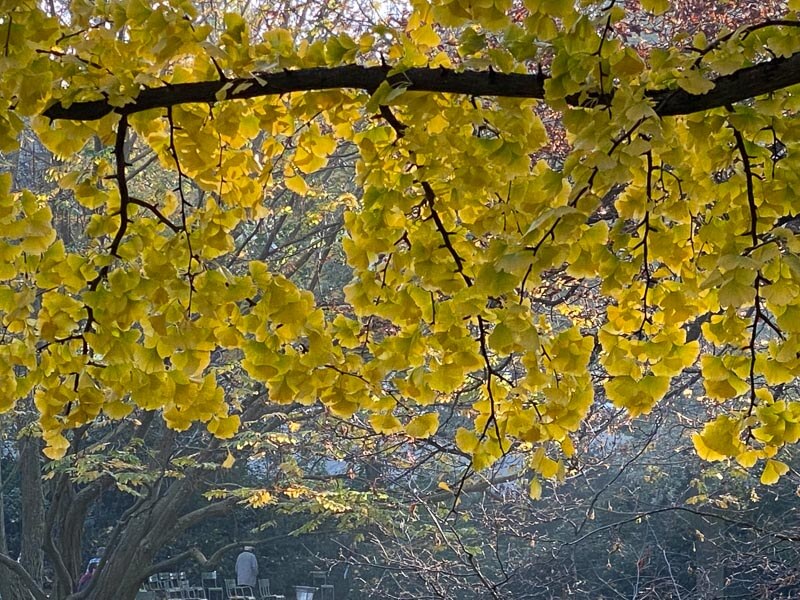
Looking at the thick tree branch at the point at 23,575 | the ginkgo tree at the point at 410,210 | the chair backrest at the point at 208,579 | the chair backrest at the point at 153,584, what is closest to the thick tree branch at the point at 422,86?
the ginkgo tree at the point at 410,210

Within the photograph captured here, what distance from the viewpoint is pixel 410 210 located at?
144 centimetres

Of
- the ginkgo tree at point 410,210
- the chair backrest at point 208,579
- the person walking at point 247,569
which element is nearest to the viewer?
the ginkgo tree at point 410,210

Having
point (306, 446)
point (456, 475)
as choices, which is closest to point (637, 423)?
point (456, 475)

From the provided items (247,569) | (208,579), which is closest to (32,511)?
(247,569)

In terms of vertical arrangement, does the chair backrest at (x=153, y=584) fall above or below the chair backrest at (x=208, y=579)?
above

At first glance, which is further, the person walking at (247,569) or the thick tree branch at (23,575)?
the person walking at (247,569)

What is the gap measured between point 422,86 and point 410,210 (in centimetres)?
33

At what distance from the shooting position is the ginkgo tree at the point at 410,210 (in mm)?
1120

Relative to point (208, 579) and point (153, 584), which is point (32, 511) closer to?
point (208, 579)

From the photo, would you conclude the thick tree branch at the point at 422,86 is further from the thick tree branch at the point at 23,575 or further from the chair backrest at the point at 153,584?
the chair backrest at the point at 153,584

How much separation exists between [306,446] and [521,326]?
4951mm

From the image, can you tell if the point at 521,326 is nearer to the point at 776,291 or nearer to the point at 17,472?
the point at 776,291

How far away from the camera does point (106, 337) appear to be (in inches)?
53.8

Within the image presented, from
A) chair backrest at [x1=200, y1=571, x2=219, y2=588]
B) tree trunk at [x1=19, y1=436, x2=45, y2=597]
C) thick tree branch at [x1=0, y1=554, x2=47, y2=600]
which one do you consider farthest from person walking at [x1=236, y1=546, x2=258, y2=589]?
thick tree branch at [x1=0, y1=554, x2=47, y2=600]
